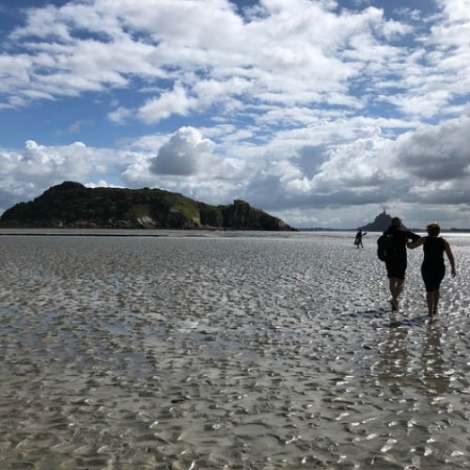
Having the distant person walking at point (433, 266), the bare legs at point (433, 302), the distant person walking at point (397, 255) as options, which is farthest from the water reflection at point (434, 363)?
the distant person walking at point (397, 255)

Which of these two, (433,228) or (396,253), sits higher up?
(433,228)

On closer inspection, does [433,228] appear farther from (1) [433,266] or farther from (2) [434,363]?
(2) [434,363]

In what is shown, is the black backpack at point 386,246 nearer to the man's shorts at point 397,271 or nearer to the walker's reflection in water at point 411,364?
the man's shorts at point 397,271

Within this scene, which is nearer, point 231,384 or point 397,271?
point 231,384

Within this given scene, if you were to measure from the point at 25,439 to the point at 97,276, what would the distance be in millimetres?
21021

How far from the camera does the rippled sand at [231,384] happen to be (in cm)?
643

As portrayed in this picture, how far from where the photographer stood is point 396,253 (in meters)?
17.8

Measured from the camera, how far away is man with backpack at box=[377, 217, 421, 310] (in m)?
17.7

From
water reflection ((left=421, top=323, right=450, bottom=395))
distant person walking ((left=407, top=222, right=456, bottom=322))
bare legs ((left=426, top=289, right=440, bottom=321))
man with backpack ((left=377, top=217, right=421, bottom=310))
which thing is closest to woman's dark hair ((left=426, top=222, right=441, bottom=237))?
distant person walking ((left=407, top=222, right=456, bottom=322))

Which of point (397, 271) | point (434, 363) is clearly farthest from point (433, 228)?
point (434, 363)

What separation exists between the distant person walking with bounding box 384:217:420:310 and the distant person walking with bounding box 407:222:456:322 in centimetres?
97

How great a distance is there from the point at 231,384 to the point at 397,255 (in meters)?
10.5

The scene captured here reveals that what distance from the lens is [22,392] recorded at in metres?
8.58

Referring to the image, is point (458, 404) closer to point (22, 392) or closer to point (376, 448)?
point (376, 448)
